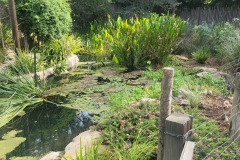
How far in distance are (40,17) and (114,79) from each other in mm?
2134

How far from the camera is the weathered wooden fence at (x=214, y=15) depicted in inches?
425

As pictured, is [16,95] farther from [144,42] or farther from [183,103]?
[144,42]

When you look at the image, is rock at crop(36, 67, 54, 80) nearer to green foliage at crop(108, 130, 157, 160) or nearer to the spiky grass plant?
the spiky grass plant

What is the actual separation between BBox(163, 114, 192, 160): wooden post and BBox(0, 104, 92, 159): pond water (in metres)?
2.17

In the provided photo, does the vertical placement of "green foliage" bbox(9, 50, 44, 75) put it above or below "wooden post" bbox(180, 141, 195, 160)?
above

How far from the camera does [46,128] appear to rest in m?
3.98

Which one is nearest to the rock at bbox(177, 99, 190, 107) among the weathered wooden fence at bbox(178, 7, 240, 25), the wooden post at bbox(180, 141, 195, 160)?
the wooden post at bbox(180, 141, 195, 160)

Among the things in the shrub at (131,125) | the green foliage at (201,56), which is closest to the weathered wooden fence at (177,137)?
the shrub at (131,125)

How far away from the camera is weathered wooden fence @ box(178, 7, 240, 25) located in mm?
10805

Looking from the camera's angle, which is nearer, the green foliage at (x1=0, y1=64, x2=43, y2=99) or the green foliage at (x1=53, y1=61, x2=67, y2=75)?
the green foliage at (x1=0, y1=64, x2=43, y2=99)

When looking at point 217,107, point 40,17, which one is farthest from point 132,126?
point 40,17

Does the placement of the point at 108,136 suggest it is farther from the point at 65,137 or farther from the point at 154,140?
the point at 65,137

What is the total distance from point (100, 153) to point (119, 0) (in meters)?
10.9

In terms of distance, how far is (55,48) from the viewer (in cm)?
680
